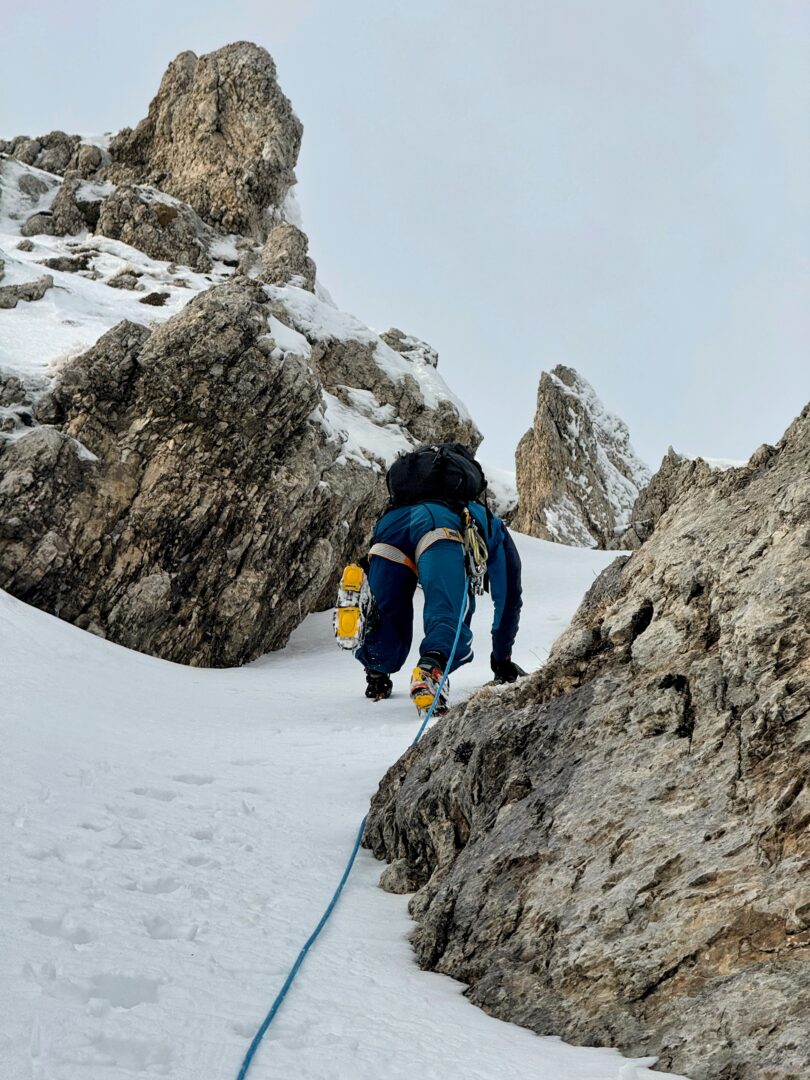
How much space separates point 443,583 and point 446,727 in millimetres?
3249

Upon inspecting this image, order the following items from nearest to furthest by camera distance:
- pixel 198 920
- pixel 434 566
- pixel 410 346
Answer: pixel 198 920 < pixel 434 566 < pixel 410 346

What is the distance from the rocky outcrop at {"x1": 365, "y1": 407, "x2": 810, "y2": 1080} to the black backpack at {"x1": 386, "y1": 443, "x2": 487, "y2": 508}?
13.5ft

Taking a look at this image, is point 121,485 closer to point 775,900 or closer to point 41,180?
point 775,900

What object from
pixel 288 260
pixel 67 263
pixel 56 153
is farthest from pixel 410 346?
pixel 56 153

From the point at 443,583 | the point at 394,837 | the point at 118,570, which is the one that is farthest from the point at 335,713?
the point at 118,570

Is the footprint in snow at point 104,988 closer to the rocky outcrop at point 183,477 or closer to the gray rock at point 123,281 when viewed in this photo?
the rocky outcrop at point 183,477

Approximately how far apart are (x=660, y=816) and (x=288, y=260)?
2548 cm

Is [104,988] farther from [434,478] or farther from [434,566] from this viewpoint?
[434,478]

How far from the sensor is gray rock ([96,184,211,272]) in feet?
91.9

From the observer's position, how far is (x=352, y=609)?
327 inches

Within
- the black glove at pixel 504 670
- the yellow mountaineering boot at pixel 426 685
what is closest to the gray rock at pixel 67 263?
the black glove at pixel 504 670

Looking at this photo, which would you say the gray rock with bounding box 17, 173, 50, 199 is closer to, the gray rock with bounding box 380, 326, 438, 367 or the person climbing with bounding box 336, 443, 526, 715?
the gray rock with bounding box 380, 326, 438, 367

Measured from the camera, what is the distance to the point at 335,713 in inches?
312

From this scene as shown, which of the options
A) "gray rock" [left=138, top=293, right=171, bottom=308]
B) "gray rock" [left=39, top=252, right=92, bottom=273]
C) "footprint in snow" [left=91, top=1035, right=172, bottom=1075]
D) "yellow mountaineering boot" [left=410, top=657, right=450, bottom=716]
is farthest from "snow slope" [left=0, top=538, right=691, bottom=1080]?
"gray rock" [left=39, top=252, right=92, bottom=273]
